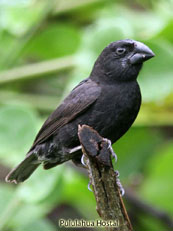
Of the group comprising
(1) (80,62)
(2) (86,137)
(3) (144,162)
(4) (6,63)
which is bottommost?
(2) (86,137)

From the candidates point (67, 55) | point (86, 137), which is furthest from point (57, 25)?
point (86, 137)

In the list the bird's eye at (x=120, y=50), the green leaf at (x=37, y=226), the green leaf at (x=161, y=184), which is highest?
the bird's eye at (x=120, y=50)

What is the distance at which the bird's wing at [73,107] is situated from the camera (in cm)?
359

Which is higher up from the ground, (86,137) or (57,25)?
(57,25)

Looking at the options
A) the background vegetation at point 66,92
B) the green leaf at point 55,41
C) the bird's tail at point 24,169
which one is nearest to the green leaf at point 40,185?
the background vegetation at point 66,92

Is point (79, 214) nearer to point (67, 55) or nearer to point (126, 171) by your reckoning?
point (126, 171)

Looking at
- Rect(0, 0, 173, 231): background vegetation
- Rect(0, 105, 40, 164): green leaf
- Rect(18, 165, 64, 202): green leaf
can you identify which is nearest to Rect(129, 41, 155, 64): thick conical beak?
Rect(0, 0, 173, 231): background vegetation

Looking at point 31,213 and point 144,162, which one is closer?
point 31,213

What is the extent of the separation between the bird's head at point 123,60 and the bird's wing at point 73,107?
0.12m

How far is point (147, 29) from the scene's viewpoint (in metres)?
5.71

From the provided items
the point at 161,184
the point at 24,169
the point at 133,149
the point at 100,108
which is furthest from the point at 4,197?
the point at 100,108

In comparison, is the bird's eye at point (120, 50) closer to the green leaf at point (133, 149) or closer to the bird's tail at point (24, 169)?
the bird's tail at point (24, 169)

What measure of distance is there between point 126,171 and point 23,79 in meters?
1.21

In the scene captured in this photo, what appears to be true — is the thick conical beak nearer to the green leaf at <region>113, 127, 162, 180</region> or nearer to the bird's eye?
the bird's eye
